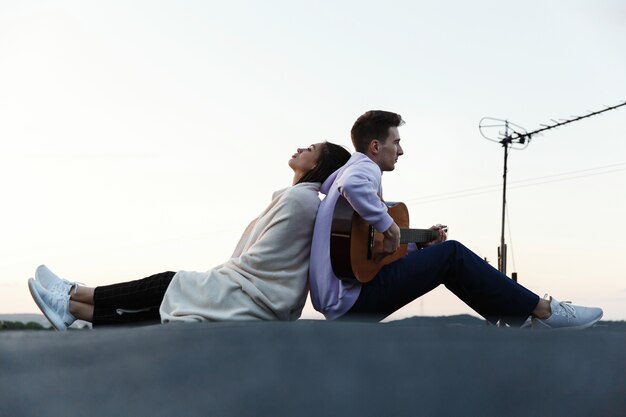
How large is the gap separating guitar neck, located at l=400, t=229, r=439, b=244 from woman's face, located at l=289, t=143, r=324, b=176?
1.27 ft

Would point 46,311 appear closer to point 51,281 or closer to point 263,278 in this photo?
point 51,281

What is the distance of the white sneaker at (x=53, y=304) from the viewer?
259cm

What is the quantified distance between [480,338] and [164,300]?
1.04m

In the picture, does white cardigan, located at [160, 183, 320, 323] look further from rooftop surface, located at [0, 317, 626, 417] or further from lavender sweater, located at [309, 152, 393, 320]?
rooftop surface, located at [0, 317, 626, 417]

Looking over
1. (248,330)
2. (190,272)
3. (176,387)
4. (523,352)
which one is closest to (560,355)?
(523,352)

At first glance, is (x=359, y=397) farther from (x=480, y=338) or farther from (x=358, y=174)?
(x=358, y=174)

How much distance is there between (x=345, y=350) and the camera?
6.01ft

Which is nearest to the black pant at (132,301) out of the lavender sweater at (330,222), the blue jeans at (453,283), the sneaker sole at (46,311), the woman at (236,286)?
the woman at (236,286)

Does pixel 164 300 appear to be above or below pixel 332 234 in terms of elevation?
below

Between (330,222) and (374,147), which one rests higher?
(374,147)

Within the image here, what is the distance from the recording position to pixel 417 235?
290 centimetres

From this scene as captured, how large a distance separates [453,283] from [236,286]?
677 mm

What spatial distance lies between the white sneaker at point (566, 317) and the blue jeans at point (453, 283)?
0.07 meters

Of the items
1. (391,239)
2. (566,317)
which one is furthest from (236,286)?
(566,317)
